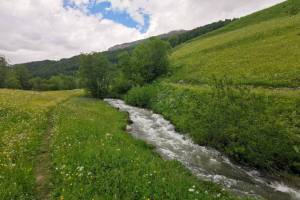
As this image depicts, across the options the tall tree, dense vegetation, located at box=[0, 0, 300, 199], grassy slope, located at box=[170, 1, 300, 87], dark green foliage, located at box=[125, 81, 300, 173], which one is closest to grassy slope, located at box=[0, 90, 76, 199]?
dense vegetation, located at box=[0, 0, 300, 199]

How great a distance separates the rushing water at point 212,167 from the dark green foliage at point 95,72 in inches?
1336

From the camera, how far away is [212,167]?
1540 centimetres

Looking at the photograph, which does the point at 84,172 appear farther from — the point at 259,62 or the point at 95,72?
the point at 95,72

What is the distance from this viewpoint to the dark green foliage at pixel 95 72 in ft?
183

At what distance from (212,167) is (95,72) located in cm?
4494

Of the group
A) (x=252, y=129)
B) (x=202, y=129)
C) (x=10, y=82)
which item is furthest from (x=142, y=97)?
(x=10, y=82)

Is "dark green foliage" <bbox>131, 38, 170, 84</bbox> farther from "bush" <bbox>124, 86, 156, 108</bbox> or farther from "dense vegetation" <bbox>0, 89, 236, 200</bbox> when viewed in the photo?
"dense vegetation" <bbox>0, 89, 236, 200</bbox>

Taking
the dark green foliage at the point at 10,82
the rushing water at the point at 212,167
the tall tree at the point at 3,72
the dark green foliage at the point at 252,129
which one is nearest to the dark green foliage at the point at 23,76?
the tall tree at the point at 3,72

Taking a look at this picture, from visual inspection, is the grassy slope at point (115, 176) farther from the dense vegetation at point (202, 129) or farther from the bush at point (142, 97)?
the bush at point (142, 97)

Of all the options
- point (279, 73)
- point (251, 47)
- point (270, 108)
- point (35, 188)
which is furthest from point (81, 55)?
point (35, 188)

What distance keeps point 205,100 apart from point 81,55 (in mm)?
36479

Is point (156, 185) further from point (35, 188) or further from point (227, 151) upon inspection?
point (227, 151)

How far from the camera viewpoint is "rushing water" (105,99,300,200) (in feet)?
40.8

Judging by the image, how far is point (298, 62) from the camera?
33.2 meters
